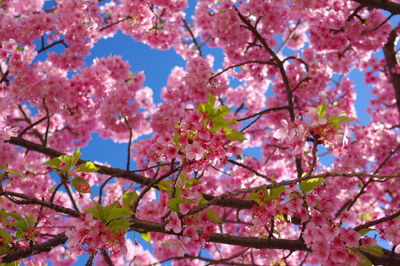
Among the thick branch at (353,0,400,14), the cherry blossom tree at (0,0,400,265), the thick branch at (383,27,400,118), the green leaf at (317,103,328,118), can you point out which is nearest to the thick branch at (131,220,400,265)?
the cherry blossom tree at (0,0,400,265)

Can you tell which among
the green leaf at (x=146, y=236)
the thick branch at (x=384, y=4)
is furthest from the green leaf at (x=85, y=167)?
the thick branch at (x=384, y=4)

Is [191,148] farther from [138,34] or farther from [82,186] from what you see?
[138,34]

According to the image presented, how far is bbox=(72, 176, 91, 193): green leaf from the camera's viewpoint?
244 centimetres

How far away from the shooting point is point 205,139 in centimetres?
235

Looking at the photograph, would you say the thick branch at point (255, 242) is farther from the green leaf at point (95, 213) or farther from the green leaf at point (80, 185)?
the green leaf at point (80, 185)

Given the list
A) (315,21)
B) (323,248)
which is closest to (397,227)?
(323,248)

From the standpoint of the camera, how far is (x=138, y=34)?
23.9 ft

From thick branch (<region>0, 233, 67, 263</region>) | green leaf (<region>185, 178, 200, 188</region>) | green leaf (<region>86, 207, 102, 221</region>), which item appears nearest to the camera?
green leaf (<region>86, 207, 102, 221</region>)

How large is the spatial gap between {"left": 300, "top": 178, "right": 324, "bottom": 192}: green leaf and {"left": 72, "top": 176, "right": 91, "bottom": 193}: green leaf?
1556mm

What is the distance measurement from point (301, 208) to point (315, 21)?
5.37 metres

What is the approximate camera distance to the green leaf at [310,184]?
2.37 meters

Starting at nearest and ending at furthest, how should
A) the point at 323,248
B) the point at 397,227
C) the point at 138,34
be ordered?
the point at 323,248
the point at 397,227
the point at 138,34

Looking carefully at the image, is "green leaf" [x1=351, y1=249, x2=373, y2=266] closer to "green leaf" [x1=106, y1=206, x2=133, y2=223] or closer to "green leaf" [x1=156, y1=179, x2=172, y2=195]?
"green leaf" [x1=156, y1=179, x2=172, y2=195]

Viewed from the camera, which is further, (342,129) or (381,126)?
(381,126)
